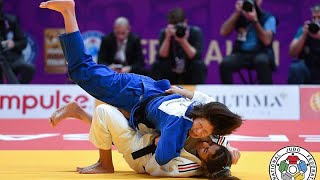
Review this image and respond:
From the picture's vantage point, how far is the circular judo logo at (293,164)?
403cm

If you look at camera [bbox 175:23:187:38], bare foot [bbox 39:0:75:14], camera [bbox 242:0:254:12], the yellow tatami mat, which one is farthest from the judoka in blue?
camera [bbox 242:0:254:12]

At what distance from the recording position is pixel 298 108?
895cm

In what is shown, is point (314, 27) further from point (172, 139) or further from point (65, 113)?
point (172, 139)

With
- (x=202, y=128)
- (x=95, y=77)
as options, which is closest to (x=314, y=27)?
(x=95, y=77)

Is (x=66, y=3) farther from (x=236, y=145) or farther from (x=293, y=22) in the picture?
(x=293, y=22)

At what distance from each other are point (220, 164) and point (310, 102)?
16.1 ft

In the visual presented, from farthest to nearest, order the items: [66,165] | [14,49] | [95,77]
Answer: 1. [14,49]
2. [66,165]
3. [95,77]

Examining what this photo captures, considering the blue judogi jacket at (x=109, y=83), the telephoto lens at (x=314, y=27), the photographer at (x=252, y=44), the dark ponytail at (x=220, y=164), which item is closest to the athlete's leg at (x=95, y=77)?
the blue judogi jacket at (x=109, y=83)

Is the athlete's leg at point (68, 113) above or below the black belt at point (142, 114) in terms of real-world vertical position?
below

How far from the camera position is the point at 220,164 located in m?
4.30

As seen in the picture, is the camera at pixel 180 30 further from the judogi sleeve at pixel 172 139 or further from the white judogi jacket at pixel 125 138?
the judogi sleeve at pixel 172 139

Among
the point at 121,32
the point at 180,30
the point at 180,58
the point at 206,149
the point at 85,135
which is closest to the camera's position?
the point at 206,149

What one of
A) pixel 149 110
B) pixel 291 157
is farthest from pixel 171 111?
pixel 291 157

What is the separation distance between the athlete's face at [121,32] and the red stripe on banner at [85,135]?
6.73 feet
